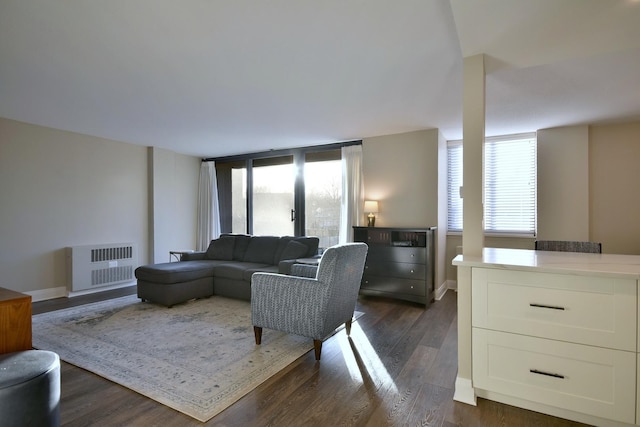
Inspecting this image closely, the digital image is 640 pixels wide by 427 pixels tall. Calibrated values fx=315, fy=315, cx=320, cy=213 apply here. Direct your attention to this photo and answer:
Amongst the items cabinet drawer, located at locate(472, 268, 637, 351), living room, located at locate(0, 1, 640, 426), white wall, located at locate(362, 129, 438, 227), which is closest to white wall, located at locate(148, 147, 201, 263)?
living room, located at locate(0, 1, 640, 426)

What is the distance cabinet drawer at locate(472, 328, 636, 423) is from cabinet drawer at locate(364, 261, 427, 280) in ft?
7.34

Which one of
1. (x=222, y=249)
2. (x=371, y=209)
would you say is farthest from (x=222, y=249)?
(x=371, y=209)

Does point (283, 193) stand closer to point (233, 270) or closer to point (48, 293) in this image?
point (233, 270)

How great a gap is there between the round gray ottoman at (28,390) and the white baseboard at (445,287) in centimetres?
420

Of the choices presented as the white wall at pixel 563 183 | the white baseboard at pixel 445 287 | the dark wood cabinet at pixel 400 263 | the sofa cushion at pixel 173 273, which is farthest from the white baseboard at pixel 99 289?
the white wall at pixel 563 183

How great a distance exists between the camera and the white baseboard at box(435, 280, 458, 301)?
4580 millimetres

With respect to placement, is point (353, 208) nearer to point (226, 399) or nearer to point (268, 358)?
point (268, 358)

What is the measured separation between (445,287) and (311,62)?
3986 mm

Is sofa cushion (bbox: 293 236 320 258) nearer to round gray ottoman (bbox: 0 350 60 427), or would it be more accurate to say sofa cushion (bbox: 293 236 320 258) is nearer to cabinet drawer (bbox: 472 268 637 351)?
cabinet drawer (bbox: 472 268 637 351)

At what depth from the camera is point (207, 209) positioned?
6.72 m

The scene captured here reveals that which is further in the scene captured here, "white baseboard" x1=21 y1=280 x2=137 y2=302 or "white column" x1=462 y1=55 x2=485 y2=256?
"white baseboard" x1=21 y1=280 x2=137 y2=302

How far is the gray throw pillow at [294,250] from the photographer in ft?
15.1

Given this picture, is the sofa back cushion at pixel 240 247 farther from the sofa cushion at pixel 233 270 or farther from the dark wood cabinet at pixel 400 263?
the dark wood cabinet at pixel 400 263

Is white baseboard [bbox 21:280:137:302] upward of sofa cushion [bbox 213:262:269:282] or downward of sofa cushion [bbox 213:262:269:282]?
downward
